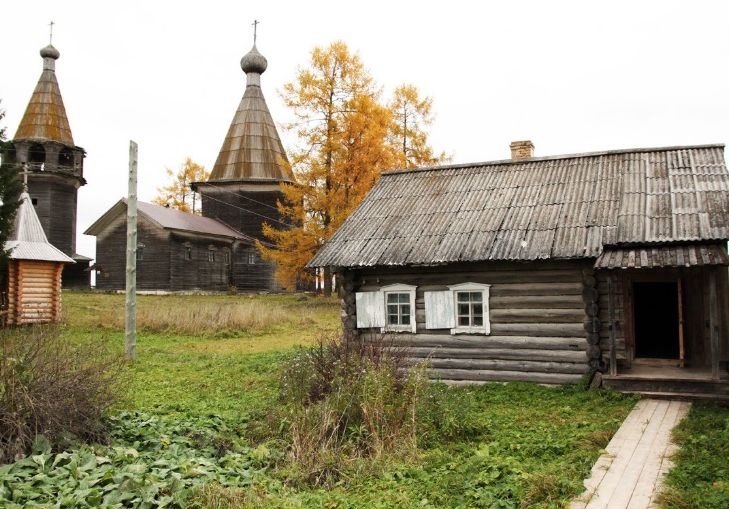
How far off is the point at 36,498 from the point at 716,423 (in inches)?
320

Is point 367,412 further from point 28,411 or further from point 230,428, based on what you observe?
Answer: point 28,411

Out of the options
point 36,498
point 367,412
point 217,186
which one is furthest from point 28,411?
point 217,186

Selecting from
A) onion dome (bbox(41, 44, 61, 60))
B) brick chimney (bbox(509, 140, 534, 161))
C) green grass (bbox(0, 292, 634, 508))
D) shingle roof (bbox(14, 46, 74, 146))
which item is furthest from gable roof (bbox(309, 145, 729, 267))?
onion dome (bbox(41, 44, 61, 60))

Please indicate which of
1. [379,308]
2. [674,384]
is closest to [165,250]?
[379,308]

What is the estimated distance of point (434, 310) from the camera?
40.8 feet

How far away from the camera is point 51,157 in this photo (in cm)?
3628

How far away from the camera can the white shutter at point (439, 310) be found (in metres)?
12.3

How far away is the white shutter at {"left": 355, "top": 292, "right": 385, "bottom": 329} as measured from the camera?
42.4ft

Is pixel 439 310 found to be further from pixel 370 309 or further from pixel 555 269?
pixel 555 269

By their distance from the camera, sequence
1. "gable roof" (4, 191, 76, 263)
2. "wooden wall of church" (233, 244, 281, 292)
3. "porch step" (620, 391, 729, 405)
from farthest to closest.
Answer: "wooden wall of church" (233, 244, 281, 292), "gable roof" (4, 191, 76, 263), "porch step" (620, 391, 729, 405)

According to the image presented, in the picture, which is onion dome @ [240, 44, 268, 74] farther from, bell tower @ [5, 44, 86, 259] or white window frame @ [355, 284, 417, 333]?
white window frame @ [355, 284, 417, 333]

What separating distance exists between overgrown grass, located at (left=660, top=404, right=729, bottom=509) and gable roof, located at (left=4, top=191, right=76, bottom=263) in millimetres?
21534

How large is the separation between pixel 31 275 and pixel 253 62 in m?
22.7

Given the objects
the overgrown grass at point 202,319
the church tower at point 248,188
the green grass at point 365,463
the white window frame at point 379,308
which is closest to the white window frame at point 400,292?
the white window frame at point 379,308
